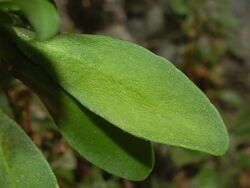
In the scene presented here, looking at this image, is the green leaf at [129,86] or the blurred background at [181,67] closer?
the green leaf at [129,86]

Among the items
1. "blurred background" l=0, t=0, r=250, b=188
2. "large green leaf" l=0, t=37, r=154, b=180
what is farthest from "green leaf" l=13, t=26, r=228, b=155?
"blurred background" l=0, t=0, r=250, b=188

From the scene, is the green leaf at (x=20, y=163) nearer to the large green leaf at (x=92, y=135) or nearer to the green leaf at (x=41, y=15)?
the large green leaf at (x=92, y=135)

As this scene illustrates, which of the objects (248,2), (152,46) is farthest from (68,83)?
(248,2)

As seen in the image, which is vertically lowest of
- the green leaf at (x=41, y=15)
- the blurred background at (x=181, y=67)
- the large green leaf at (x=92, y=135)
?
the blurred background at (x=181, y=67)

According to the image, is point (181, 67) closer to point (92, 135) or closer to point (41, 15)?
point (92, 135)

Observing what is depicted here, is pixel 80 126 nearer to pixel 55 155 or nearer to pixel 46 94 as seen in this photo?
pixel 46 94

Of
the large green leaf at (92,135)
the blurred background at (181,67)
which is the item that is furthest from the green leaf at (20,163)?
the blurred background at (181,67)
